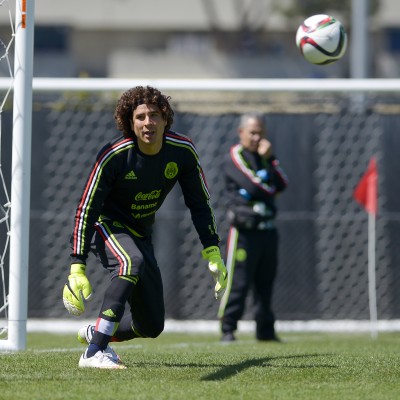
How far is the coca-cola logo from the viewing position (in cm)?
627

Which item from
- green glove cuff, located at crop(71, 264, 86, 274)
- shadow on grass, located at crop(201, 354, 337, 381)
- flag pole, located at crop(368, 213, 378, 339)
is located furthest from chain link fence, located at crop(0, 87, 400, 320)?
green glove cuff, located at crop(71, 264, 86, 274)

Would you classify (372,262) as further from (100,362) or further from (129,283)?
(100,362)

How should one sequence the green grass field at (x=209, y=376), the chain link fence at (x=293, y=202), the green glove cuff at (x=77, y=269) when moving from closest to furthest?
1. the green grass field at (x=209, y=376)
2. the green glove cuff at (x=77, y=269)
3. the chain link fence at (x=293, y=202)

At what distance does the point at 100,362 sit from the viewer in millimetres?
5949

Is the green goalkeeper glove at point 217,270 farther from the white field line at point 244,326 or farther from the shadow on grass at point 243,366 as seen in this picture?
the white field line at point 244,326

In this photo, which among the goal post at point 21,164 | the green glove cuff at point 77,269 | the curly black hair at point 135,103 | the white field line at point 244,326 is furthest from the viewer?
the white field line at point 244,326

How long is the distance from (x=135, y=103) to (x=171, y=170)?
473 millimetres

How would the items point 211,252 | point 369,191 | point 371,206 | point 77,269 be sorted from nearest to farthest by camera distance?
point 77,269 < point 211,252 < point 371,206 < point 369,191

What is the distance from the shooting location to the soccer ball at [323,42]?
789 cm

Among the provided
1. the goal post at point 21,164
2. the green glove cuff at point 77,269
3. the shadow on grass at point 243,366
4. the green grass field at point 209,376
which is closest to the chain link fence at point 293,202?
the green grass field at point 209,376

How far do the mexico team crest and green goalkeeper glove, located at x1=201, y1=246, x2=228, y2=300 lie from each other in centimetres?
53

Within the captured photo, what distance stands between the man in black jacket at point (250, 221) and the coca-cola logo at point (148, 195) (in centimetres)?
→ 348

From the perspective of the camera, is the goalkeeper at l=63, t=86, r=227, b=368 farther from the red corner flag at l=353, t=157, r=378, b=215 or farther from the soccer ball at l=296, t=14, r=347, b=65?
the red corner flag at l=353, t=157, r=378, b=215

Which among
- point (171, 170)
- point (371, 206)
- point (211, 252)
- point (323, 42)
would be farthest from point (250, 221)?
point (171, 170)
